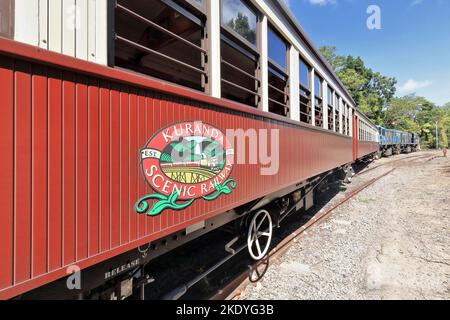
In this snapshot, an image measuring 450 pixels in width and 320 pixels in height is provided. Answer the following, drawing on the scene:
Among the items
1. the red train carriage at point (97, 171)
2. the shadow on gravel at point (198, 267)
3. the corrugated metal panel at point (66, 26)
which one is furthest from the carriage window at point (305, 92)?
the corrugated metal panel at point (66, 26)

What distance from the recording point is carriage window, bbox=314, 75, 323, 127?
5.86 metres

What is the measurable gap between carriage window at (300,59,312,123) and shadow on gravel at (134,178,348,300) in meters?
2.66

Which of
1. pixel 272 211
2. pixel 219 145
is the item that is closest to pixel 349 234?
pixel 272 211

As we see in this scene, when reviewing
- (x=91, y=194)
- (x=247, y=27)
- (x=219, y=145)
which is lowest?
(x=91, y=194)

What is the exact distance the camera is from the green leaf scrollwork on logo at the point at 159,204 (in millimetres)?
1804

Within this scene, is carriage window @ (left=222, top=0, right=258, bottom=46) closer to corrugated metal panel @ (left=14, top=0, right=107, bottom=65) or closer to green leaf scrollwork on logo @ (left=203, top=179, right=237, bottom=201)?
corrugated metal panel @ (left=14, top=0, right=107, bottom=65)

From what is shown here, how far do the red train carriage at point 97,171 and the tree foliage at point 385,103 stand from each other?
37328mm

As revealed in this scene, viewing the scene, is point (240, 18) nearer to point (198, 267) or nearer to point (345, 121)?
point (198, 267)

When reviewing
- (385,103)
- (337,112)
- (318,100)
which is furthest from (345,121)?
(385,103)

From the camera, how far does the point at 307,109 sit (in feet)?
17.4

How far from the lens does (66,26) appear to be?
144cm
